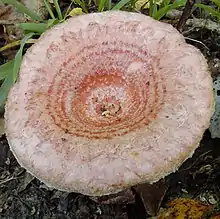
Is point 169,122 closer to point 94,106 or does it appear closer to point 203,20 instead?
point 94,106

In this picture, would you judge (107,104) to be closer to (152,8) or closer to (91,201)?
(91,201)

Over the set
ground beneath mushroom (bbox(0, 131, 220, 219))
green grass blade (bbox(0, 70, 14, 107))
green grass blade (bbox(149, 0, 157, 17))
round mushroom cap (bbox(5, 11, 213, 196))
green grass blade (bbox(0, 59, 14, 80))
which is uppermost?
round mushroom cap (bbox(5, 11, 213, 196))

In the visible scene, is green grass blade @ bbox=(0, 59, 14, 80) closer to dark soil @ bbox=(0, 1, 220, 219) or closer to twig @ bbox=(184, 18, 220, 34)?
dark soil @ bbox=(0, 1, 220, 219)

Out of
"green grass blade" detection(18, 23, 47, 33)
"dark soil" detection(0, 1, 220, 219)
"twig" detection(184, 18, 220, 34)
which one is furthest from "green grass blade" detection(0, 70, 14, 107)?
"twig" detection(184, 18, 220, 34)

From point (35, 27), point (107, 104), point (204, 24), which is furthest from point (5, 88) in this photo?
point (204, 24)

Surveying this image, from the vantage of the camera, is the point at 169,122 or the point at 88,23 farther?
the point at 88,23

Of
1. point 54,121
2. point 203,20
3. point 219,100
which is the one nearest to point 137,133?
point 54,121

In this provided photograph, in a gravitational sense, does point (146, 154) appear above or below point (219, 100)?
above

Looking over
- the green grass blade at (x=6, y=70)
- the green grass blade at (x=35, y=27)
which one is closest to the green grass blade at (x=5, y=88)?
the green grass blade at (x=6, y=70)
